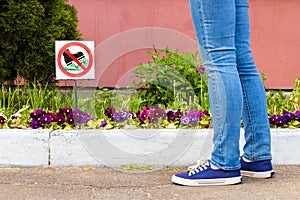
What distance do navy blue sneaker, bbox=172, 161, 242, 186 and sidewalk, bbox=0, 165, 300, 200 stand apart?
3 cm

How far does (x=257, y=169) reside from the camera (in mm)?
3008

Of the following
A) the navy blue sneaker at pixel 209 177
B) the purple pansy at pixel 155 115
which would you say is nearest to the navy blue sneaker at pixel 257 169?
the navy blue sneaker at pixel 209 177

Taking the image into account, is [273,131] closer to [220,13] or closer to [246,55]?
[246,55]

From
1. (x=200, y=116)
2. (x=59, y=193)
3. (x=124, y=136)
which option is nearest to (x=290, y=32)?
(x=200, y=116)

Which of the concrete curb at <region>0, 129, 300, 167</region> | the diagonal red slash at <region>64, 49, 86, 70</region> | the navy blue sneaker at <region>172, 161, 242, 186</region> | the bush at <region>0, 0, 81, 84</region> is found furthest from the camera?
the bush at <region>0, 0, 81, 84</region>

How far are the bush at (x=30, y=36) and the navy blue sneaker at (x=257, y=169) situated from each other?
6.77 ft

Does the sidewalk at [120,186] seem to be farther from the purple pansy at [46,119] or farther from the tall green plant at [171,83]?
the tall green plant at [171,83]

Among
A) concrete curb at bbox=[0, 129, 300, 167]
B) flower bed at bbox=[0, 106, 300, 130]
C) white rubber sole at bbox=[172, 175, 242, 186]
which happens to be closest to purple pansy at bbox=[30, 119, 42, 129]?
flower bed at bbox=[0, 106, 300, 130]

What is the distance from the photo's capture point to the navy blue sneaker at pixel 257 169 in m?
3.01

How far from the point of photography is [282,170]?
11.0 ft

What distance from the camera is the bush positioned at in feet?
14.1

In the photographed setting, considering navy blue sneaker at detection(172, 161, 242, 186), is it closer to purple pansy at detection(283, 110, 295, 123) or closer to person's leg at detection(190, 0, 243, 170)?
person's leg at detection(190, 0, 243, 170)

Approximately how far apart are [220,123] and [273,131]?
0.87 m

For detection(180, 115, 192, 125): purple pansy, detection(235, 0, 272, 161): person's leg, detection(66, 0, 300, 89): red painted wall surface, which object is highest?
detection(66, 0, 300, 89): red painted wall surface
